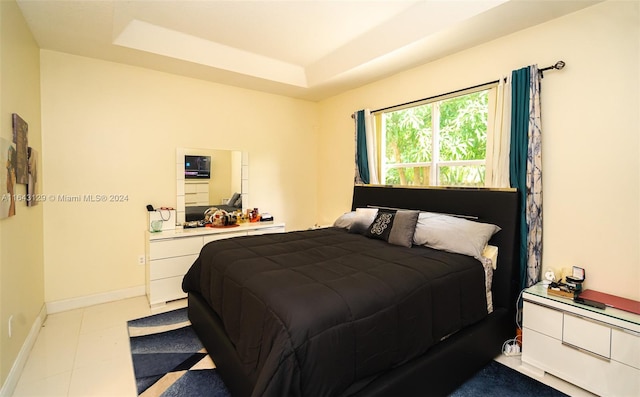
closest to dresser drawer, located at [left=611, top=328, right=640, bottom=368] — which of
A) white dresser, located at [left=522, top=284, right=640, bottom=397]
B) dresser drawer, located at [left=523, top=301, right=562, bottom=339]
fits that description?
white dresser, located at [left=522, top=284, right=640, bottom=397]

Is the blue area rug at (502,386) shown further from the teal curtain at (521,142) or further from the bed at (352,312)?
the teal curtain at (521,142)

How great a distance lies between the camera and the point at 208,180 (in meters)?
4.01

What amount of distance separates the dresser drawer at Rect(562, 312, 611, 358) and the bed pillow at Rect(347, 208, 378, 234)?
1721 millimetres

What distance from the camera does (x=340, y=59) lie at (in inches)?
142

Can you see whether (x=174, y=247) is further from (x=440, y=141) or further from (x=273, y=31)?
(x=440, y=141)

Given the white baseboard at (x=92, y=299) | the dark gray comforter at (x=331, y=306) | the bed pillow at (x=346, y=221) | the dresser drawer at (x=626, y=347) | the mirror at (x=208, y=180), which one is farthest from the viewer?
the mirror at (x=208, y=180)

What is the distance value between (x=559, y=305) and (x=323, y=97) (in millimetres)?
3905

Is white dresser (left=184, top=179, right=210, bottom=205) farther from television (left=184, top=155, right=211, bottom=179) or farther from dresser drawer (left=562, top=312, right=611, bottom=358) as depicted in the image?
dresser drawer (left=562, top=312, right=611, bottom=358)

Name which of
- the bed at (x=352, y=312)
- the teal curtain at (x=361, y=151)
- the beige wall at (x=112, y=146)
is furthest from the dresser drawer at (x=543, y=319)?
the beige wall at (x=112, y=146)

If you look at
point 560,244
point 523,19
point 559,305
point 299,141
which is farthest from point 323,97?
point 559,305

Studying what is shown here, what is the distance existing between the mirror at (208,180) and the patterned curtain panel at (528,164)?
3.22 m

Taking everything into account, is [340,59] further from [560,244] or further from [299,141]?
[560,244]

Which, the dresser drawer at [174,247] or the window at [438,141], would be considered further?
the dresser drawer at [174,247]

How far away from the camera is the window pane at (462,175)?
3033 mm
